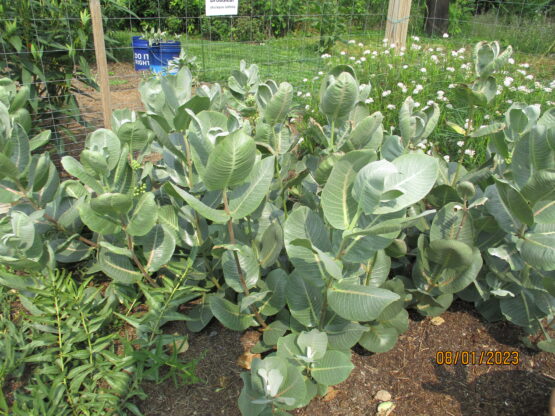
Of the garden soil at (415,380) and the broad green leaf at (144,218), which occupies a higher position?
→ the broad green leaf at (144,218)

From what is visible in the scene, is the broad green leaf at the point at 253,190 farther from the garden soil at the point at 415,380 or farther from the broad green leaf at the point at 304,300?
the garden soil at the point at 415,380

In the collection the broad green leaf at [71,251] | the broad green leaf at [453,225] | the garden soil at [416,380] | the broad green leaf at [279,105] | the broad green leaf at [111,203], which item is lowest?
the garden soil at [416,380]

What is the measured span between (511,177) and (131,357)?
1430mm

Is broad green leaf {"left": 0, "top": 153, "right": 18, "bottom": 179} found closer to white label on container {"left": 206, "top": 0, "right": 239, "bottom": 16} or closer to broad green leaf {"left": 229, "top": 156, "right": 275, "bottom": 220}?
broad green leaf {"left": 229, "top": 156, "right": 275, "bottom": 220}

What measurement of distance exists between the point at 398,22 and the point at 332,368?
15.2ft

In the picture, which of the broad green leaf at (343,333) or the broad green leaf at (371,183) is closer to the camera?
the broad green leaf at (371,183)

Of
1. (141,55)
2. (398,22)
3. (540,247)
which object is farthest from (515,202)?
(141,55)

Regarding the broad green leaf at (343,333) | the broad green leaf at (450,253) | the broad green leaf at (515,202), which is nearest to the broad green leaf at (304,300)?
the broad green leaf at (343,333)

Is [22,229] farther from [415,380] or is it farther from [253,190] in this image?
[415,380]

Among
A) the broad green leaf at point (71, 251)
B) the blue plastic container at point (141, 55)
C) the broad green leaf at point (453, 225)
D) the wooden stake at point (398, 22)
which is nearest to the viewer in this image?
the broad green leaf at point (453, 225)

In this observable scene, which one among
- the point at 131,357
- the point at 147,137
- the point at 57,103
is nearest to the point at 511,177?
→ the point at 147,137

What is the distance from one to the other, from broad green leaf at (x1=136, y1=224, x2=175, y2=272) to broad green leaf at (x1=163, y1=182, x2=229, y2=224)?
0.34m

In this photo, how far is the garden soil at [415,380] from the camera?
1497 millimetres

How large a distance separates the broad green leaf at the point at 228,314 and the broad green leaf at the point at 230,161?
51 cm
